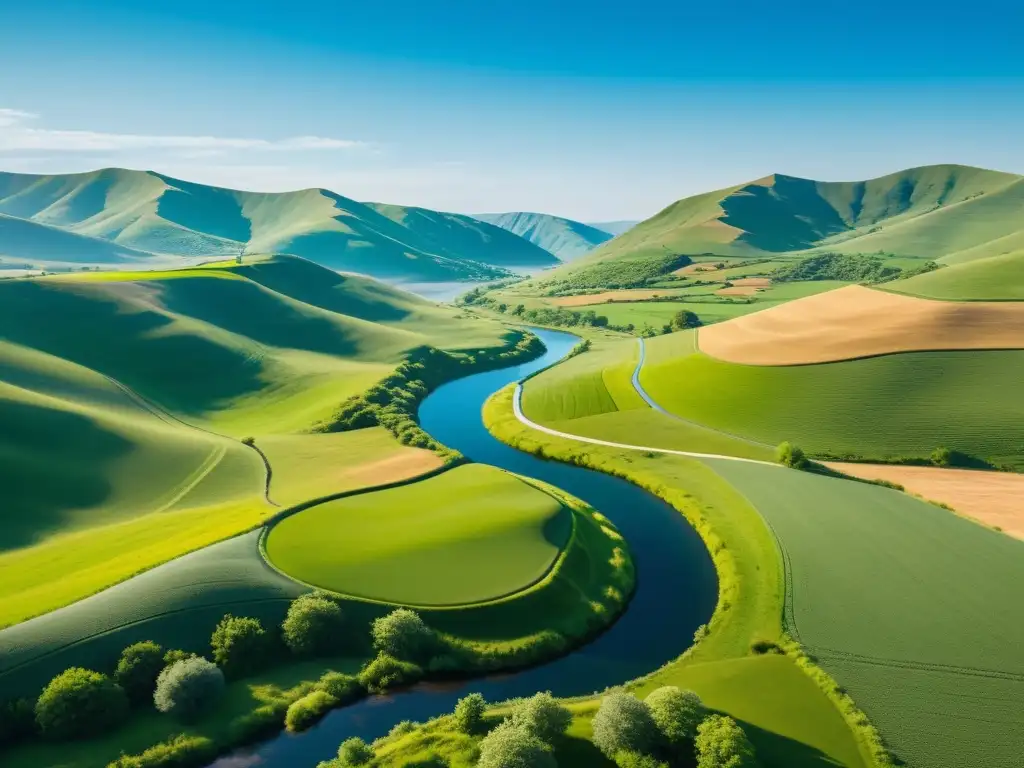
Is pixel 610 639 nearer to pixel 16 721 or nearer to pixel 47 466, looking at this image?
pixel 16 721

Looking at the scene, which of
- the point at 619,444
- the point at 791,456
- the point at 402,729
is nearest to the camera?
the point at 402,729

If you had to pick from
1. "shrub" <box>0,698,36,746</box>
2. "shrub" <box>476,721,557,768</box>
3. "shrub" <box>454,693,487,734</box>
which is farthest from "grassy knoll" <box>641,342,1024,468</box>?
"shrub" <box>0,698,36,746</box>

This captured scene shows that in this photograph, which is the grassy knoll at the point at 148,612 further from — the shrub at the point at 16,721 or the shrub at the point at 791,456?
the shrub at the point at 791,456

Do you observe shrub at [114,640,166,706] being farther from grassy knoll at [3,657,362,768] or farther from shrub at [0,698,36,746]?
shrub at [0,698,36,746]

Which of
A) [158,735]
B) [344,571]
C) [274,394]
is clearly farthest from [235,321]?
[158,735]

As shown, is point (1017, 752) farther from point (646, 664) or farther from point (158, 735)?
point (158, 735)

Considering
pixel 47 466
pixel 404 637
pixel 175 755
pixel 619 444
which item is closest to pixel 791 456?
pixel 619 444
